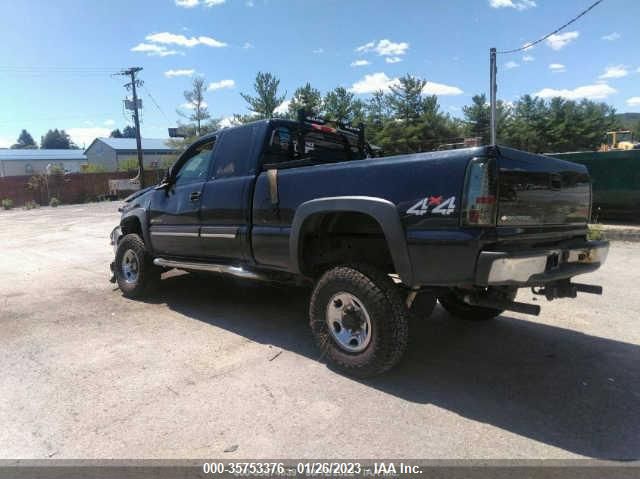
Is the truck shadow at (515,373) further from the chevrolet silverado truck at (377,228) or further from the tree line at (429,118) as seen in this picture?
the tree line at (429,118)

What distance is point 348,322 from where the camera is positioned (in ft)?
12.0

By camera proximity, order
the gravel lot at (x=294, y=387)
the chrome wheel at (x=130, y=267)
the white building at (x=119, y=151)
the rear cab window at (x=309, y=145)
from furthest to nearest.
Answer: the white building at (x=119, y=151) < the chrome wheel at (x=130, y=267) < the rear cab window at (x=309, y=145) < the gravel lot at (x=294, y=387)

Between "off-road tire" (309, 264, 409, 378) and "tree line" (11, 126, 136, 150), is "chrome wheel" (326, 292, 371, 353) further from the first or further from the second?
"tree line" (11, 126, 136, 150)

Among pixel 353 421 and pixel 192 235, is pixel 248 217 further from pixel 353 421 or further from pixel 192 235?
pixel 353 421

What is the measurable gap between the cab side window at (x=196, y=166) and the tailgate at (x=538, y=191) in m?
3.18

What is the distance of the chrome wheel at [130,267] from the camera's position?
20.0ft

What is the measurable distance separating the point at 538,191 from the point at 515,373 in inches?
55.4

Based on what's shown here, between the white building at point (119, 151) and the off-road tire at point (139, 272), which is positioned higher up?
the white building at point (119, 151)

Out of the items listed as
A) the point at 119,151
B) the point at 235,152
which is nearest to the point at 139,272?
the point at 235,152

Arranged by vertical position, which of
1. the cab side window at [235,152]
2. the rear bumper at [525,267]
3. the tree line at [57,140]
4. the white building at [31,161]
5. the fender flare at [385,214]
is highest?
the tree line at [57,140]

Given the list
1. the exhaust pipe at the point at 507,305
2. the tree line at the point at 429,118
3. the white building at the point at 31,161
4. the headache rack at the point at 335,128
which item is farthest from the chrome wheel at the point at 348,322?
the white building at the point at 31,161

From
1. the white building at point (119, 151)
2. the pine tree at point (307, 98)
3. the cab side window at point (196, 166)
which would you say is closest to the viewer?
the cab side window at point (196, 166)

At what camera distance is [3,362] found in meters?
4.12

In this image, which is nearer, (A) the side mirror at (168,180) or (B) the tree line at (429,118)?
(A) the side mirror at (168,180)
